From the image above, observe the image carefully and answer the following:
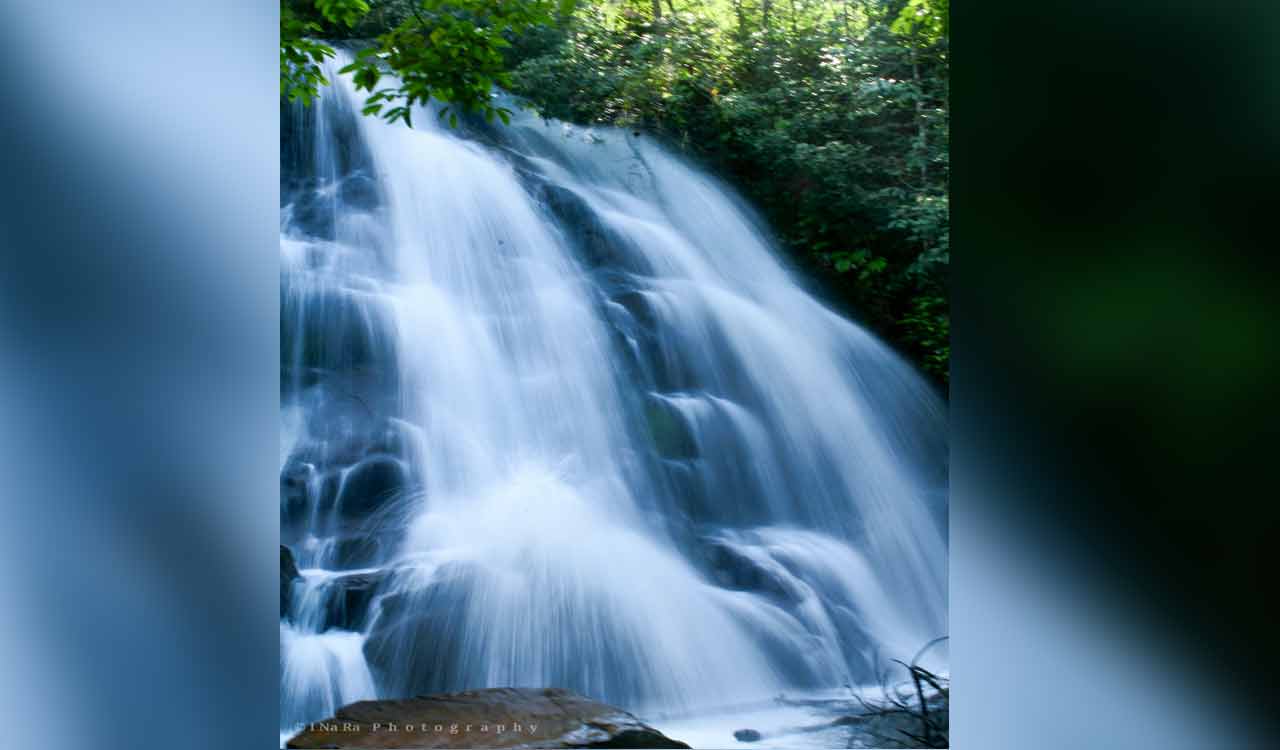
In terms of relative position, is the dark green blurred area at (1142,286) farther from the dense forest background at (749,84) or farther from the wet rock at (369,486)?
the wet rock at (369,486)

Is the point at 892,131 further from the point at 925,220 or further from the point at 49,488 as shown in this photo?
the point at 49,488

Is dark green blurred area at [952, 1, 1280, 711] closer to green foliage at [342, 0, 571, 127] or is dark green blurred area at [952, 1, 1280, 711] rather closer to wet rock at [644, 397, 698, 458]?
wet rock at [644, 397, 698, 458]

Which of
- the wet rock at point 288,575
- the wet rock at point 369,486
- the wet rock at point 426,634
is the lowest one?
the wet rock at point 426,634

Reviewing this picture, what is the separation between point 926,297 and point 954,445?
1.30m

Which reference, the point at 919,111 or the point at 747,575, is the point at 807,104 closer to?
the point at 919,111

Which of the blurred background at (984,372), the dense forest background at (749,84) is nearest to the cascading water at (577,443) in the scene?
the dense forest background at (749,84)

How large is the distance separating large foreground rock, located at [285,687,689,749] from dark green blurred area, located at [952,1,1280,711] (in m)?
1.57

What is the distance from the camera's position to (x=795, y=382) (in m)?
2.45

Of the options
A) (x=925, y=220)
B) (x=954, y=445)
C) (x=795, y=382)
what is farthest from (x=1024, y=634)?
(x=925, y=220)

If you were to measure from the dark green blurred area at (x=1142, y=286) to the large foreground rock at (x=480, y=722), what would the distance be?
1567 mm

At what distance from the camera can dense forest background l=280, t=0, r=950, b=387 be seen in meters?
2.40

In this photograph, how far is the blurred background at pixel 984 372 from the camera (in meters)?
1.17

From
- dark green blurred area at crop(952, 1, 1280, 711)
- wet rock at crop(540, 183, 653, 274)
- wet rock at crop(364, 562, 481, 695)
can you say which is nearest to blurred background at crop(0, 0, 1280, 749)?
dark green blurred area at crop(952, 1, 1280, 711)

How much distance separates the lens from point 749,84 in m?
2.42
